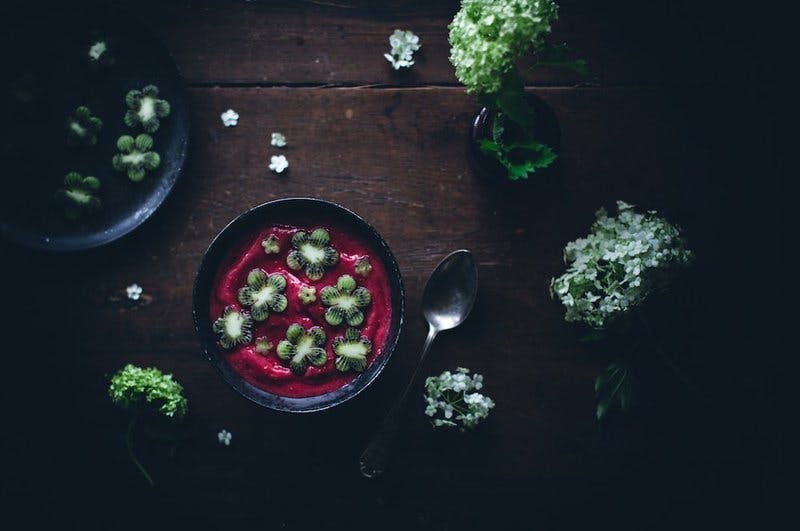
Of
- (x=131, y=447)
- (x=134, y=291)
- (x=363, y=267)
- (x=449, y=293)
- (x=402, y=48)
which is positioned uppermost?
(x=402, y=48)

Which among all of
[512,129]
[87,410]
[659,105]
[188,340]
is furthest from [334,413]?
[659,105]

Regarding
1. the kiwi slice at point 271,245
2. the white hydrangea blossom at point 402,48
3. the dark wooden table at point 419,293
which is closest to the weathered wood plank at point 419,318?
the dark wooden table at point 419,293

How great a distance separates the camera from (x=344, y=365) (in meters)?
2.26

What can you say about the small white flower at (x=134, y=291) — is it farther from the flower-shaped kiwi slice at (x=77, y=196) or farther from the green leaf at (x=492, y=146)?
the green leaf at (x=492, y=146)

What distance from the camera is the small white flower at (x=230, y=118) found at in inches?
97.0

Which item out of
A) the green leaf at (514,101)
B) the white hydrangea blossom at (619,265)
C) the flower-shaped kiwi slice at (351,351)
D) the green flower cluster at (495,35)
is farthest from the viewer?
the flower-shaped kiwi slice at (351,351)

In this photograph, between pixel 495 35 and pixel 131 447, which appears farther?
pixel 131 447

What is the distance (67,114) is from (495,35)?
1.69 m

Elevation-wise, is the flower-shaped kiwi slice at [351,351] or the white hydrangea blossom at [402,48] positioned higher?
the white hydrangea blossom at [402,48]

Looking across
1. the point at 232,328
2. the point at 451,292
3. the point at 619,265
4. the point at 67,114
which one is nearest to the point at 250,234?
the point at 232,328

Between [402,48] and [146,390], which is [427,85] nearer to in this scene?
[402,48]

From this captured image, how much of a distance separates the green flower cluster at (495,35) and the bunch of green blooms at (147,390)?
155 cm

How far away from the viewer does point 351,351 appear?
7.43ft

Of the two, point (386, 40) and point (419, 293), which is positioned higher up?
point (386, 40)
